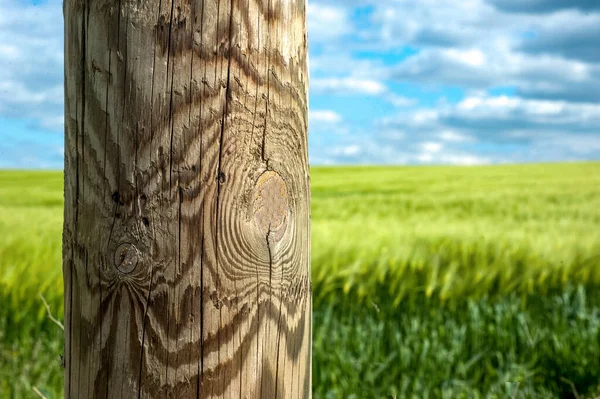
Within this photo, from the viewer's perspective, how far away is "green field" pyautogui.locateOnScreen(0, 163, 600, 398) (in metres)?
4.05

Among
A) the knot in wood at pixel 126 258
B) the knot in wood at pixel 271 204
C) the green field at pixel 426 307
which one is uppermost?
the knot in wood at pixel 271 204

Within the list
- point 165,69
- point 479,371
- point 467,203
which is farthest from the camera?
point 467,203

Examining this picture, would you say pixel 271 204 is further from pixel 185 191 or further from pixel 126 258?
pixel 126 258

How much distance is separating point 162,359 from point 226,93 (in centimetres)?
60

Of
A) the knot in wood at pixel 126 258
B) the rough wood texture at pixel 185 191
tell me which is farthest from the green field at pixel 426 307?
the knot in wood at pixel 126 258

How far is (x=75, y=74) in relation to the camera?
4.86 feet

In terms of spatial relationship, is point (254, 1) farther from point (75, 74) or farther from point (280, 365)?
point (280, 365)

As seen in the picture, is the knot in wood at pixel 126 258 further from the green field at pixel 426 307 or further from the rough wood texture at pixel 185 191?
the green field at pixel 426 307

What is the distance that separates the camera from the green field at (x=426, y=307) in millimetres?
4047

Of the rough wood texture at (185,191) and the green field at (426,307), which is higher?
the rough wood texture at (185,191)

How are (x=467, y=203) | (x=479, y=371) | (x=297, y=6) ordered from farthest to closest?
(x=467, y=203)
(x=479, y=371)
(x=297, y=6)

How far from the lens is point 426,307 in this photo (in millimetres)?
4855

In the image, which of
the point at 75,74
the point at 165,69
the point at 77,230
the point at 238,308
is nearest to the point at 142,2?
the point at 165,69

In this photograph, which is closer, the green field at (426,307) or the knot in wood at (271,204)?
the knot in wood at (271,204)
